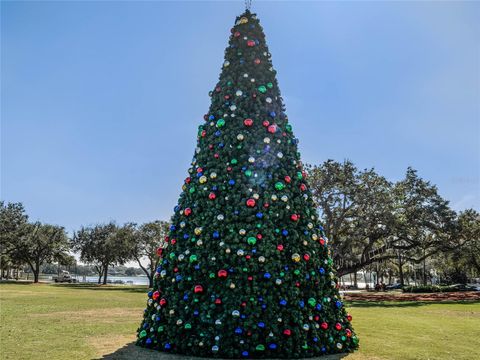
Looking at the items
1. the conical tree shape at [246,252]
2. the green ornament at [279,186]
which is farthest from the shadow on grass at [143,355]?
the green ornament at [279,186]

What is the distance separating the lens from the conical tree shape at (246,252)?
271 inches

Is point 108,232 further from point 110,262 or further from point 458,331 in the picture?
point 458,331

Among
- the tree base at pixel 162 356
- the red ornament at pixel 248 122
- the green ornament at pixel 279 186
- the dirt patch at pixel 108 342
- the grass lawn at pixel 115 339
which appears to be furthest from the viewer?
the red ornament at pixel 248 122

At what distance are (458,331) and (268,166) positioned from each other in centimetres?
833

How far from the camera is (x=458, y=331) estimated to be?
435 inches

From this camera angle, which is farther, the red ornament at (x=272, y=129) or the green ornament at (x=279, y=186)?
the red ornament at (x=272, y=129)

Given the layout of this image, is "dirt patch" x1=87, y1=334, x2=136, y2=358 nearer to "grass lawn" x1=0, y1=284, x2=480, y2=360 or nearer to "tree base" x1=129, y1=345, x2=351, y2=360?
"grass lawn" x1=0, y1=284, x2=480, y2=360

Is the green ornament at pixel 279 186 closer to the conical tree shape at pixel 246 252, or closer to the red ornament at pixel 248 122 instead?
the conical tree shape at pixel 246 252

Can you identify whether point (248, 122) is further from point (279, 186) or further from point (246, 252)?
point (246, 252)

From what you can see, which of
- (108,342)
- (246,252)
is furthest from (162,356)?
(246,252)

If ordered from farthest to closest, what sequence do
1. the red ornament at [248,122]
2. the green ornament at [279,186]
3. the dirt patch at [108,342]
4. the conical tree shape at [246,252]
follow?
the red ornament at [248,122]
the green ornament at [279,186]
the dirt patch at [108,342]
the conical tree shape at [246,252]

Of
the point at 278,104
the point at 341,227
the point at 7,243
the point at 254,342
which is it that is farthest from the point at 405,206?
the point at 7,243

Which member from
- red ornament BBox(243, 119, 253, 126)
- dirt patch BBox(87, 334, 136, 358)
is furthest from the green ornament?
dirt patch BBox(87, 334, 136, 358)

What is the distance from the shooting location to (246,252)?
7.17 meters
